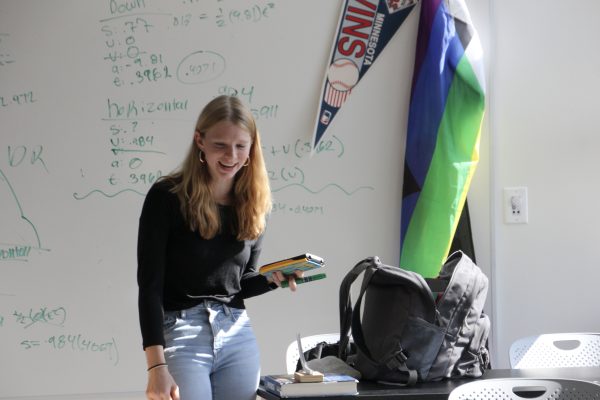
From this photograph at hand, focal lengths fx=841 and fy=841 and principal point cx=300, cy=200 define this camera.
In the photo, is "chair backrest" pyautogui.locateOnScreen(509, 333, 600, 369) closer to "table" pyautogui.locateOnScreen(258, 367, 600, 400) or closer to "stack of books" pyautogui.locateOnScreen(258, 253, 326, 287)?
"table" pyautogui.locateOnScreen(258, 367, 600, 400)

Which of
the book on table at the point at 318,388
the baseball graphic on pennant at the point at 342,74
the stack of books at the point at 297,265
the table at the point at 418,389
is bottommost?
the table at the point at 418,389

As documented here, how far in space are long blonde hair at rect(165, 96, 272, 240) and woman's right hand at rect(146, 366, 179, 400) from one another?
1.17 feet

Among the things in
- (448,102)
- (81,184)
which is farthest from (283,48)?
(81,184)

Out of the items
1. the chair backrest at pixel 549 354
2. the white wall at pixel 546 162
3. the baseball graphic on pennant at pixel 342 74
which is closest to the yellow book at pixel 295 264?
the chair backrest at pixel 549 354

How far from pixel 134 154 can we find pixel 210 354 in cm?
156

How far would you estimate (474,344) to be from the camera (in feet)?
7.35

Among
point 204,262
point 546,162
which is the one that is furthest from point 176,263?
point 546,162

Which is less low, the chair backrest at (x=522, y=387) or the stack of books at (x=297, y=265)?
the stack of books at (x=297, y=265)

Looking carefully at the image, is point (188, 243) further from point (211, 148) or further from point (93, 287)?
point (93, 287)

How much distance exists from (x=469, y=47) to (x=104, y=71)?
1.49 metres

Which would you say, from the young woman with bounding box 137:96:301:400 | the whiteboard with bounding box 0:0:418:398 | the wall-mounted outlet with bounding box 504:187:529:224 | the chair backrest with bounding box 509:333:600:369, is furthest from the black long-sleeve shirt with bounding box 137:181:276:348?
the wall-mounted outlet with bounding box 504:187:529:224

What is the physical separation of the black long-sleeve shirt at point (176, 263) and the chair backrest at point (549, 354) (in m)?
1.14

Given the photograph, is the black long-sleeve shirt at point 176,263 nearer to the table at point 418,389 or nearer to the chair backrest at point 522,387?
the table at point 418,389

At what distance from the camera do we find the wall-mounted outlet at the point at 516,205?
3.57 meters
